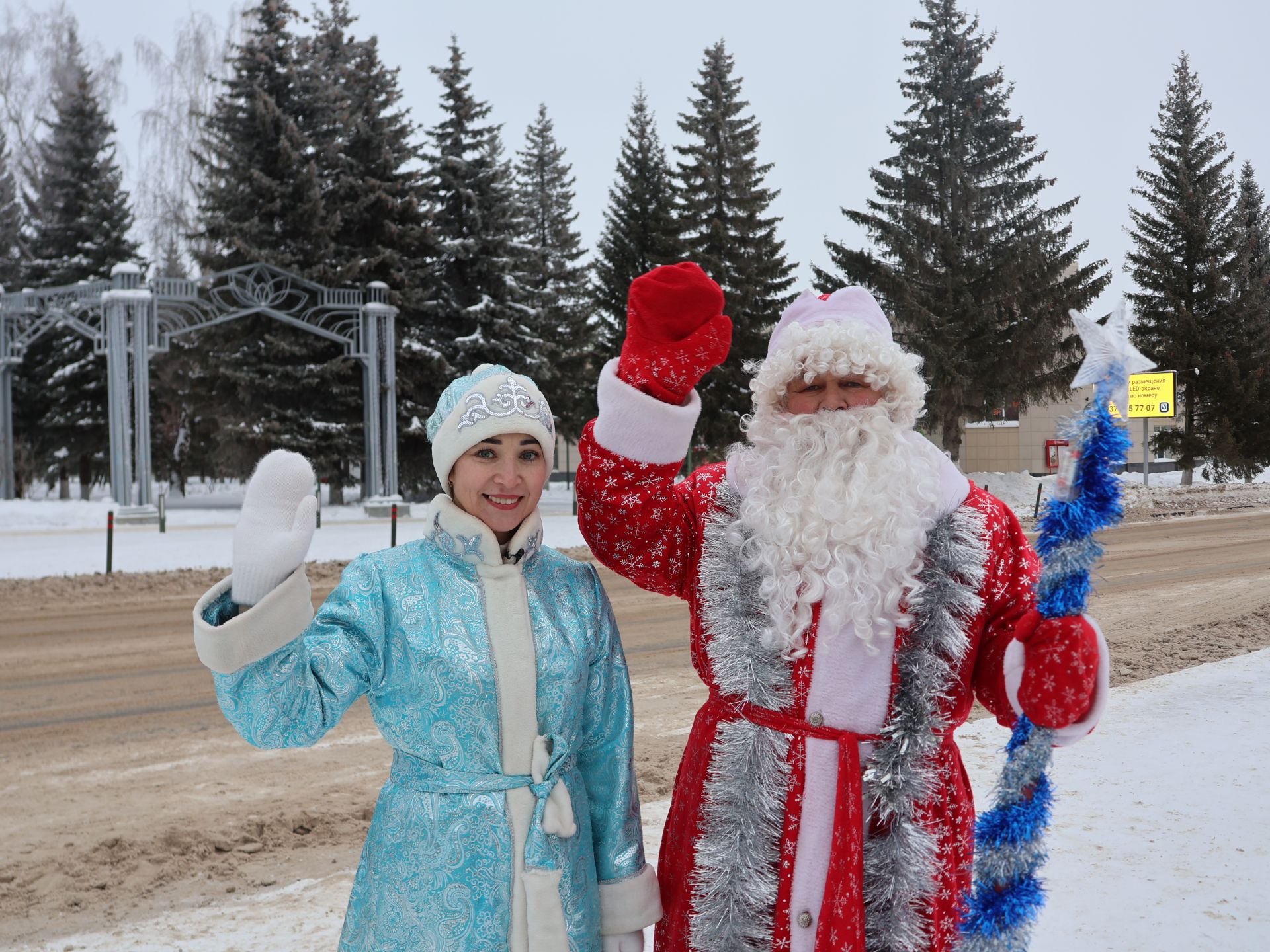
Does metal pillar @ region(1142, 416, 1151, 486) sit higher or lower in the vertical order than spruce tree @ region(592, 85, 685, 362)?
lower

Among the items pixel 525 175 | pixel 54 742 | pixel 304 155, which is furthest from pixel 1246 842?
pixel 525 175

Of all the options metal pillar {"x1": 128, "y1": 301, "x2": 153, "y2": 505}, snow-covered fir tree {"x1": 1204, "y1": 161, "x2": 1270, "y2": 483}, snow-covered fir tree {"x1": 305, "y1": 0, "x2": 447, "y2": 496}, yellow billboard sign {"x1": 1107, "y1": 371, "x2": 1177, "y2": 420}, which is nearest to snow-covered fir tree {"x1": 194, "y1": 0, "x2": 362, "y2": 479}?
snow-covered fir tree {"x1": 305, "y1": 0, "x2": 447, "y2": 496}

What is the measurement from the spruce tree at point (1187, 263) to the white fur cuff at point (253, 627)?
27238 millimetres

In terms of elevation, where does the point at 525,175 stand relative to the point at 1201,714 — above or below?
above

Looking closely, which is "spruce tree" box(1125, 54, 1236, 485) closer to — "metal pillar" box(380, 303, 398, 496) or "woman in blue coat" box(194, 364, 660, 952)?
"metal pillar" box(380, 303, 398, 496)

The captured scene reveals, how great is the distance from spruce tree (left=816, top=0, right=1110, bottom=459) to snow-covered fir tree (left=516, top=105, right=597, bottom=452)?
766cm

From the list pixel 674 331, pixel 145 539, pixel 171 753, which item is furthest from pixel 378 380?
pixel 674 331

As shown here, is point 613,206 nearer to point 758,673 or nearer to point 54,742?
point 54,742

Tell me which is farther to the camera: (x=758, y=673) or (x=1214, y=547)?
(x=1214, y=547)

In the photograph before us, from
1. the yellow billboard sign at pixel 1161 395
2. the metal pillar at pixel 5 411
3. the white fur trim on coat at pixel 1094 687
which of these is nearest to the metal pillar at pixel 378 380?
the metal pillar at pixel 5 411

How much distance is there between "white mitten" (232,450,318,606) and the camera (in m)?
1.94

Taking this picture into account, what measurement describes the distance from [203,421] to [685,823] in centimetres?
3034

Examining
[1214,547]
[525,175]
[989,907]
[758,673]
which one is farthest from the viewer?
[525,175]

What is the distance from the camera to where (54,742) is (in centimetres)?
612
